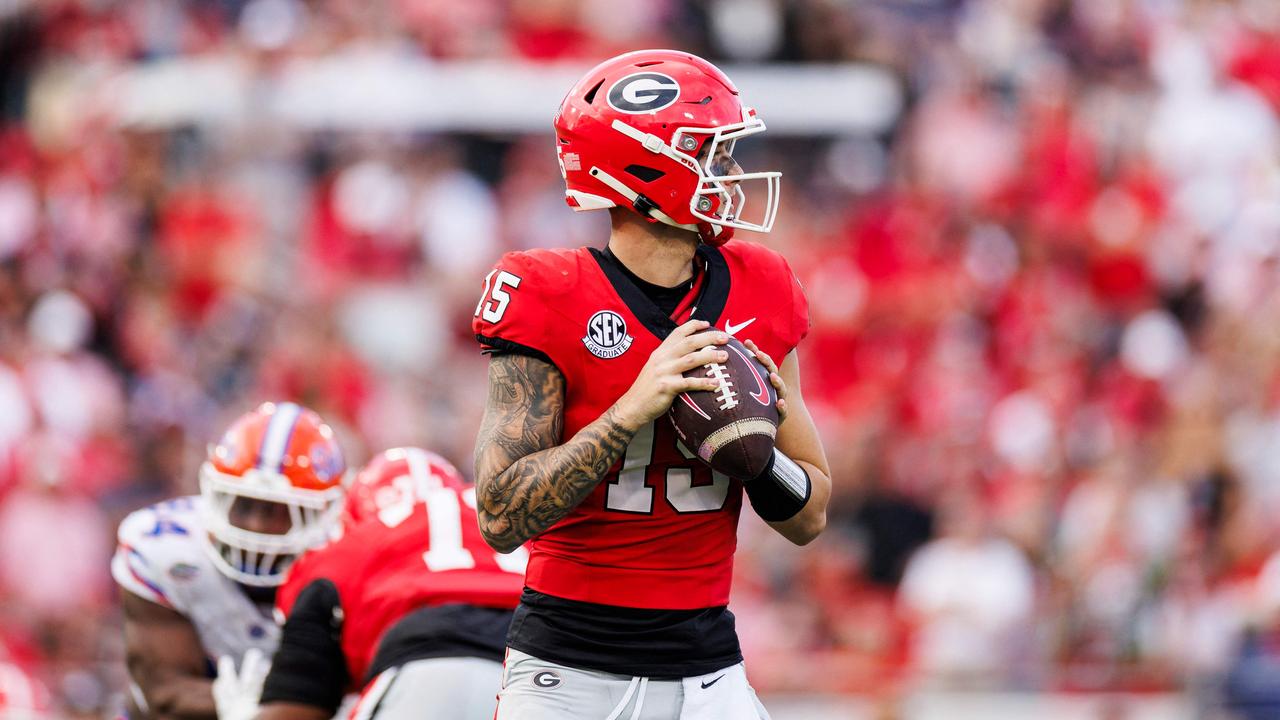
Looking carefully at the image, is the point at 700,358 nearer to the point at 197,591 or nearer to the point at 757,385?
the point at 757,385

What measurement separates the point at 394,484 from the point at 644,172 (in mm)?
1801

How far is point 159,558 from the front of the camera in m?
5.42

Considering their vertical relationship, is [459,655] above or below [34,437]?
below

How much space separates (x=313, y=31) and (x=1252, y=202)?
20.3 feet

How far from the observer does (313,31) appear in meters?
12.4

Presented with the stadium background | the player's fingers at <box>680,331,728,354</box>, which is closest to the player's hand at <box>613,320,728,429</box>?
the player's fingers at <box>680,331,728,354</box>

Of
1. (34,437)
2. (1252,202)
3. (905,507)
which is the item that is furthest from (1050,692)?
(34,437)

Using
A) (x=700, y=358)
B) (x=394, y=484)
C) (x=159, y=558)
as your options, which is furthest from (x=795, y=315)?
(x=159, y=558)

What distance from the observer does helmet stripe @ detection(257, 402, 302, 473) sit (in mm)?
5387

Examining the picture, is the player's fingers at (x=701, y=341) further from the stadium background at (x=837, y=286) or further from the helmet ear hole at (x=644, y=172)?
the stadium background at (x=837, y=286)

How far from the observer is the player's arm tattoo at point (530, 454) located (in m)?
3.52

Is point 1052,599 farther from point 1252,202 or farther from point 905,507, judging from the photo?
point 1252,202

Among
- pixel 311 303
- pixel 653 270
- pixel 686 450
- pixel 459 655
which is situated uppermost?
pixel 311 303

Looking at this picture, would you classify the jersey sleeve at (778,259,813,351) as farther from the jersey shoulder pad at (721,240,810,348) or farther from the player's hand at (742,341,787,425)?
the player's hand at (742,341,787,425)
